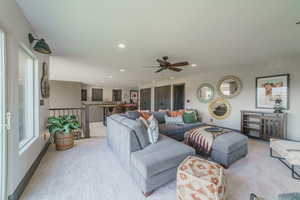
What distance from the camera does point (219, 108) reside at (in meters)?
5.19

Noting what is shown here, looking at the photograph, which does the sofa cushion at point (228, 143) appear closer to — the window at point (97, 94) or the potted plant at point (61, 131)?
the potted plant at point (61, 131)

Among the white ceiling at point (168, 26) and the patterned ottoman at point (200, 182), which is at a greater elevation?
the white ceiling at point (168, 26)

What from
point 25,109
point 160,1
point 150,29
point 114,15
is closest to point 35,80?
point 25,109

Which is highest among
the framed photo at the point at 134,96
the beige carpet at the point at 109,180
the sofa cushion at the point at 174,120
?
→ the framed photo at the point at 134,96

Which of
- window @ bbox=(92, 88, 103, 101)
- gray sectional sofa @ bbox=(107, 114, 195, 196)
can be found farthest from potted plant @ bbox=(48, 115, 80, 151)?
window @ bbox=(92, 88, 103, 101)

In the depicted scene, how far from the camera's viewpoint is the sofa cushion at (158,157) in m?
1.65

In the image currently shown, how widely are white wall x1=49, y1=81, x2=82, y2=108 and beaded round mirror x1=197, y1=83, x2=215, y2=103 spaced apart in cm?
720

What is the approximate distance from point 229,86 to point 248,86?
1.96 ft

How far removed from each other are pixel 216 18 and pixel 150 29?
0.98 meters

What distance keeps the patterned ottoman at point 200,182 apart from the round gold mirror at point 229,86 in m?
4.11

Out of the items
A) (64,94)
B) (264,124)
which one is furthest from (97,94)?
(264,124)

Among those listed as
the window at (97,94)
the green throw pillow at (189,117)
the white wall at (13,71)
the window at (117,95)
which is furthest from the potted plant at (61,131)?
the window at (117,95)

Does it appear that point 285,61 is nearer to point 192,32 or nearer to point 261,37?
point 261,37

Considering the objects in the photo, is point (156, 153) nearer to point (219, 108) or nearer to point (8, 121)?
point (8, 121)
